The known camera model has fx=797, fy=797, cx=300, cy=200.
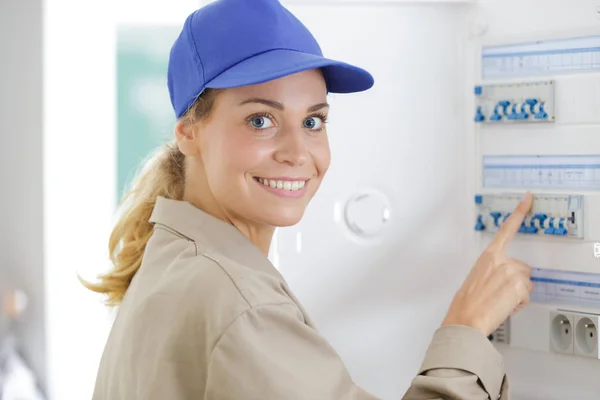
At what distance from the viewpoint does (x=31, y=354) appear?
3045mm

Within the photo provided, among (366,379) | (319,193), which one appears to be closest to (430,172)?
(319,193)

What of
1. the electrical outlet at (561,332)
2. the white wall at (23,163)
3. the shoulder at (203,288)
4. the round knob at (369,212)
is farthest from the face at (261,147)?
the white wall at (23,163)

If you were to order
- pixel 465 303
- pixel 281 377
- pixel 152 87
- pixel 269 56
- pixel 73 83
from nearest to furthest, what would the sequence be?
pixel 281 377, pixel 269 56, pixel 465 303, pixel 73 83, pixel 152 87

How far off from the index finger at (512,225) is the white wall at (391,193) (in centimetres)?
14

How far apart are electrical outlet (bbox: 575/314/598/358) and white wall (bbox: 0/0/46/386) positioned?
2170mm

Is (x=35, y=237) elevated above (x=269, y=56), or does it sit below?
below

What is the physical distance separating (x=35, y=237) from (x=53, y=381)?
538 mm

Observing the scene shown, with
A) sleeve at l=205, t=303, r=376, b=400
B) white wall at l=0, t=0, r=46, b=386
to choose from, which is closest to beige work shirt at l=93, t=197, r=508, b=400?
sleeve at l=205, t=303, r=376, b=400

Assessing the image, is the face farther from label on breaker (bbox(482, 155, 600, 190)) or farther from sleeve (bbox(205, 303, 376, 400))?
label on breaker (bbox(482, 155, 600, 190))

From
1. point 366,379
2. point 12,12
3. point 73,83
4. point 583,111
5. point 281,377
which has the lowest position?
point 366,379

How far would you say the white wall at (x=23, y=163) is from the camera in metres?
2.95

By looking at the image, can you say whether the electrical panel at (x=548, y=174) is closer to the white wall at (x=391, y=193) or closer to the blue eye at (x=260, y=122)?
the white wall at (x=391, y=193)

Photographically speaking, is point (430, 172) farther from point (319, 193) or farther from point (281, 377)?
point (281, 377)

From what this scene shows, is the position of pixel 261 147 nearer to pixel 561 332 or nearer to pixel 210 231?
pixel 210 231
